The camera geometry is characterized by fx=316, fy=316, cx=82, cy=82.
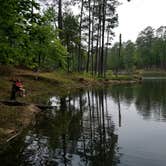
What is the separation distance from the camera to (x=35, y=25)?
1941 cm

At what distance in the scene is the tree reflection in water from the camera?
37.1 ft

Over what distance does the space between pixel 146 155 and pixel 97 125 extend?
588 cm

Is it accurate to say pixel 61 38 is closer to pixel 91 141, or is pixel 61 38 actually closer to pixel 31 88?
pixel 31 88

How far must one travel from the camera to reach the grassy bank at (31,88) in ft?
51.7

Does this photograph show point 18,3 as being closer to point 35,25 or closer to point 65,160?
point 35,25

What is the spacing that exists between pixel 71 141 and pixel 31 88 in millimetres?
18722

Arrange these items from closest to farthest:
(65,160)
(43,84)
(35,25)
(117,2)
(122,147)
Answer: (65,160)
(122,147)
(35,25)
(43,84)
(117,2)

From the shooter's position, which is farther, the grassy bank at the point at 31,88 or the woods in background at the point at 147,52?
the woods in background at the point at 147,52

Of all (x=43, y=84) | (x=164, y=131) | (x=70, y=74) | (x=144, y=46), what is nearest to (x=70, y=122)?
(x=164, y=131)

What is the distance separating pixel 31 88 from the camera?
31.8 m

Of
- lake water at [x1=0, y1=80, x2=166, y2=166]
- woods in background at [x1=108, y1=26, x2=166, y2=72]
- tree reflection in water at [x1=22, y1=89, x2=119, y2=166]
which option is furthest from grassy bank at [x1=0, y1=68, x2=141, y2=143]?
woods in background at [x1=108, y1=26, x2=166, y2=72]

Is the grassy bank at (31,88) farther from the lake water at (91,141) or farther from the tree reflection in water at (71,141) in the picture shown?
the tree reflection in water at (71,141)

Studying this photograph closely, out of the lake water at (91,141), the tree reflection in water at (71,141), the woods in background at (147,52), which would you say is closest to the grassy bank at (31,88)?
the lake water at (91,141)

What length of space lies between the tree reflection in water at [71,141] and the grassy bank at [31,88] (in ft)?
2.93
